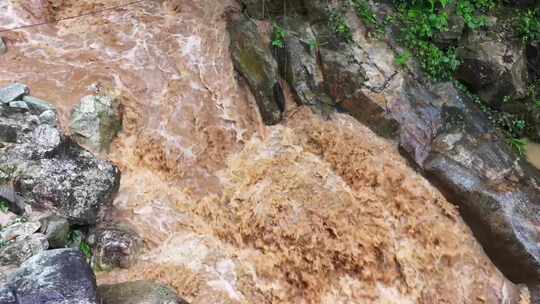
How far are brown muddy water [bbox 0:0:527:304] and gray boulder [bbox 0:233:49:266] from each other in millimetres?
843

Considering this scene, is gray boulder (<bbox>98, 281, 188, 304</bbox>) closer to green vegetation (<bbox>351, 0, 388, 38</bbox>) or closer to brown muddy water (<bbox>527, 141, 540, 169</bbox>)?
green vegetation (<bbox>351, 0, 388, 38</bbox>)

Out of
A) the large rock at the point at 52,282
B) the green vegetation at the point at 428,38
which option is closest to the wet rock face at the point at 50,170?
the large rock at the point at 52,282

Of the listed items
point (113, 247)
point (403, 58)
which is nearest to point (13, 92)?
point (113, 247)

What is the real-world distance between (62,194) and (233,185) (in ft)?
7.56

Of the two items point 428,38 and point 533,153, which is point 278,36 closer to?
point 428,38

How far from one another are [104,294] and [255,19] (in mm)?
5548

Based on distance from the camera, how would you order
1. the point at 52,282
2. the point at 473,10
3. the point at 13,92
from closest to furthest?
1. the point at 52,282
2. the point at 13,92
3. the point at 473,10

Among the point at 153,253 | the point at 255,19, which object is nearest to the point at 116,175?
the point at 153,253

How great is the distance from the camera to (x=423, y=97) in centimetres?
800

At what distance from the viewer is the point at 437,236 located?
6738mm

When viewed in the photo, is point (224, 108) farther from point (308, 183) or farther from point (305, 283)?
point (305, 283)

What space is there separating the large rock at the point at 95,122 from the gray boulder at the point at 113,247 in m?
1.40

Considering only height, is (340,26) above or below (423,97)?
above

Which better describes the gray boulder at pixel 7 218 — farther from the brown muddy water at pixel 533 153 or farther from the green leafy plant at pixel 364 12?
the brown muddy water at pixel 533 153
